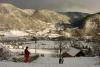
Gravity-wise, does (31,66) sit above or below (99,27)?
below

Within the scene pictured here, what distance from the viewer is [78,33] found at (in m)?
186

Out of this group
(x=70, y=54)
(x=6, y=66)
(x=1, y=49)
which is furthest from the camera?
(x=70, y=54)

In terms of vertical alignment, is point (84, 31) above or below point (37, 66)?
above

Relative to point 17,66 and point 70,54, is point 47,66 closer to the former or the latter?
point 17,66

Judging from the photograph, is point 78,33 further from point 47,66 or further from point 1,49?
point 47,66

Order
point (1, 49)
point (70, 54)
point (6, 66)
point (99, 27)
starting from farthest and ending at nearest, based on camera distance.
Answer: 1. point (70, 54)
2. point (1, 49)
3. point (99, 27)
4. point (6, 66)

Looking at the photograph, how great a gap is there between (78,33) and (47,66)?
172 metres

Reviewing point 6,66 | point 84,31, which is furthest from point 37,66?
point 84,31

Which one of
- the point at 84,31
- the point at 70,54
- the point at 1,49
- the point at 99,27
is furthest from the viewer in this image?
the point at 84,31

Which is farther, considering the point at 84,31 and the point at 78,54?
the point at 84,31

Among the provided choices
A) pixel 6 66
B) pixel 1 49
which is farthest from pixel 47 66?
pixel 1 49

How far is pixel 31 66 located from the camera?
16.8m

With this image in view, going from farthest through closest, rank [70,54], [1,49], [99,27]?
[70,54]
[1,49]
[99,27]

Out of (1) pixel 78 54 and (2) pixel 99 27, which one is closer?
(2) pixel 99 27
